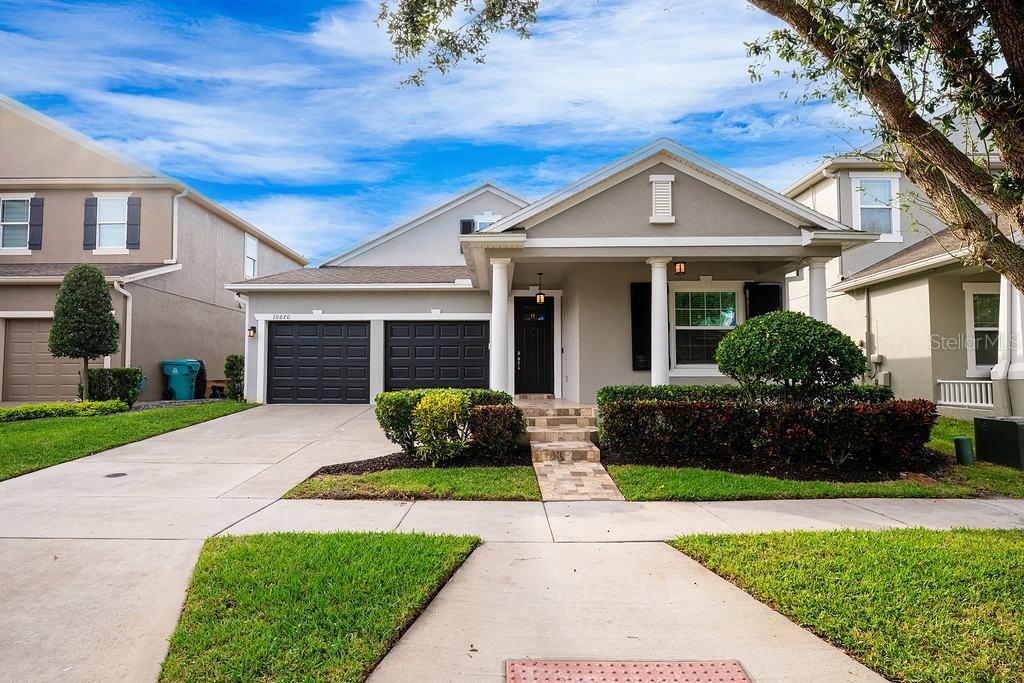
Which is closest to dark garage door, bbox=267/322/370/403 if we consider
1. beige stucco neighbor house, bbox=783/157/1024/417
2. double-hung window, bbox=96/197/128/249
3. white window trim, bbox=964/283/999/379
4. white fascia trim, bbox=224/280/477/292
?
white fascia trim, bbox=224/280/477/292

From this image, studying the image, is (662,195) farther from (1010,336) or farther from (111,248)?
(111,248)

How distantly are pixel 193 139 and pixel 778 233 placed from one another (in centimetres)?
1309

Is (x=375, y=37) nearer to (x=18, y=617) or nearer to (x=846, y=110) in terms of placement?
(x=846, y=110)

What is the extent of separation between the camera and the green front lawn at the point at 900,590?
8.65 ft

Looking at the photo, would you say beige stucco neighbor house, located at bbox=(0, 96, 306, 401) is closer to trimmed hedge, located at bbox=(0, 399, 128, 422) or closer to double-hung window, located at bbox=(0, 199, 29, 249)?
double-hung window, located at bbox=(0, 199, 29, 249)

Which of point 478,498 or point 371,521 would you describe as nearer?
point 371,521

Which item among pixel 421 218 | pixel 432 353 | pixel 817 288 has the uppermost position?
pixel 421 218

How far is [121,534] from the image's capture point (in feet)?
14.6

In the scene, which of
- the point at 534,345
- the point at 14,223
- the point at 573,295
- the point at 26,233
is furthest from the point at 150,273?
the point at 573,295

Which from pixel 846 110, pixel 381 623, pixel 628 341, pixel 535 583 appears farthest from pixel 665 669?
pixel 628 341

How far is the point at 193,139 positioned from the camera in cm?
1330

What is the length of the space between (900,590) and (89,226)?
64.1 ft

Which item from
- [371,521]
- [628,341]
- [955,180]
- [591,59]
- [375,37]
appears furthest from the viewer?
[628,341]

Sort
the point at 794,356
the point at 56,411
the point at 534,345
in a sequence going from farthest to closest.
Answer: the point at 534,345 < the point at 56,411 < the point at 794,356
